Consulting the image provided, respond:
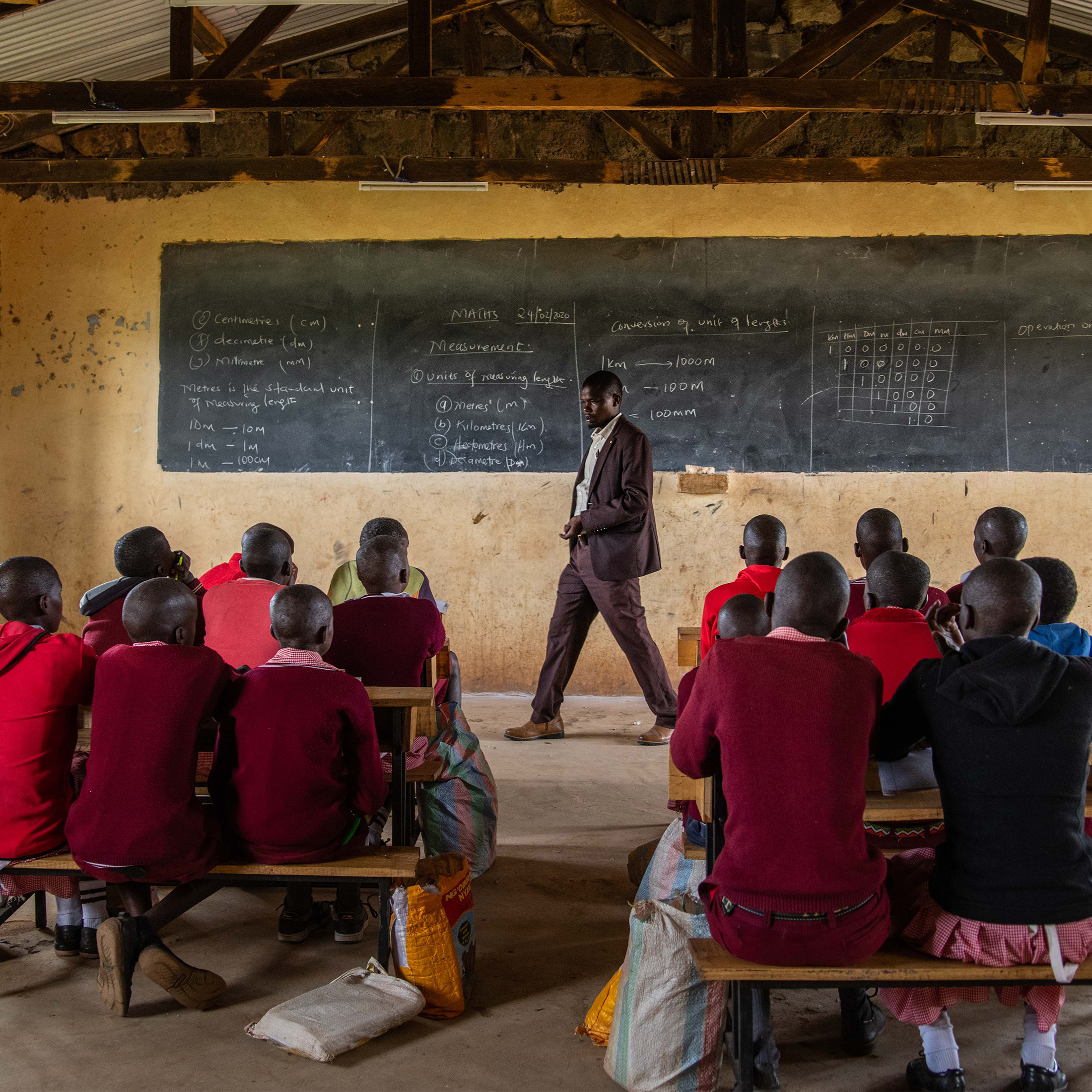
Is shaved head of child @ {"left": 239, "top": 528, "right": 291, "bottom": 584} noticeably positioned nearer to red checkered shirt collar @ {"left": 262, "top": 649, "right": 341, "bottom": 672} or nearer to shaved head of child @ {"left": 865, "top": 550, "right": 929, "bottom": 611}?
red checkered shirt collar @ {"left": 262, "top": 649, "right": 341, "bottom": 672}

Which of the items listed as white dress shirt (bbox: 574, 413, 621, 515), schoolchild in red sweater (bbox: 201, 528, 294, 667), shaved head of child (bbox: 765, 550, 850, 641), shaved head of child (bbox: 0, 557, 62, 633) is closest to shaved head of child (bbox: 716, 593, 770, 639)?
shaved head of child (bbox: 765, 550, 850, 641)

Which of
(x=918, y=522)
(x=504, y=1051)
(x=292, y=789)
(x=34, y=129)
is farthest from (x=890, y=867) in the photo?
(x=34, y=129)

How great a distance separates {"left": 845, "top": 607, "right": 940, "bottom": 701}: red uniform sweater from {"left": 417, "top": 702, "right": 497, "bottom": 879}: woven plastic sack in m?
1.16

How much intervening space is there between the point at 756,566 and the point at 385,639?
1099mm

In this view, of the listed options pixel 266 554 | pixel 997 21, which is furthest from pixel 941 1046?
pixel 997 21

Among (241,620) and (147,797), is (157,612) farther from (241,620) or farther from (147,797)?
(241,620)

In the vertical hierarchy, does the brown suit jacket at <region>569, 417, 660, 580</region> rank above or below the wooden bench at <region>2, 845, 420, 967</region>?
above

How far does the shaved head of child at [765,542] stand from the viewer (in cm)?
300

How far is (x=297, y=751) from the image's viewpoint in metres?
2.11

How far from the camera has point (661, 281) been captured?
227 inches

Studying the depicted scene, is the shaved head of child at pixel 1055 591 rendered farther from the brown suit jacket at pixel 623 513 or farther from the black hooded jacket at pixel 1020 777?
the brown suit jacket at pixel 623 513

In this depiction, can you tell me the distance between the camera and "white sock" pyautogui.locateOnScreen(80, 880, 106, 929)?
2396mm

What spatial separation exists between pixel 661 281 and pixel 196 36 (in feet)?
8.92

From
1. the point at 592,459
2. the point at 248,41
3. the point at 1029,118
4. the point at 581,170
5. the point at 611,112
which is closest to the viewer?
the point at 1029,118
